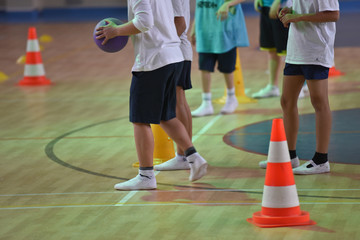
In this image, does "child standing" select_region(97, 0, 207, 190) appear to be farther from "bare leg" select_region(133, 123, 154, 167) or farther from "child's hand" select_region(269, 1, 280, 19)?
"child's hand" select_region(269, 1, 280, 19)

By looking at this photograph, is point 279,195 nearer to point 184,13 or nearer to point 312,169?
point 312,169

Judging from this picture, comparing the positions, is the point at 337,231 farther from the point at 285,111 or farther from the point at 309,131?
the point at 309,131

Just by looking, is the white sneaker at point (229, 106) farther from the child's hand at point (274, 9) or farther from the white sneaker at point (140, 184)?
the white sneaker at point (140, 184)

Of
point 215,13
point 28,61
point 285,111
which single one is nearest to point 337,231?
point 285,111

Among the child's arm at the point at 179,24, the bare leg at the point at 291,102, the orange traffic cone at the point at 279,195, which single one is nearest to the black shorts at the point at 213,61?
the child's arm at the point at 179,24

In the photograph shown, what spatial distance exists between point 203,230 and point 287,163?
2.17 feet

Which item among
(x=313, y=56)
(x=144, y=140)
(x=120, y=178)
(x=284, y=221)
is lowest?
(x=120, y=178)

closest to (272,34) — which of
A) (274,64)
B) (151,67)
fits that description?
(274,64)

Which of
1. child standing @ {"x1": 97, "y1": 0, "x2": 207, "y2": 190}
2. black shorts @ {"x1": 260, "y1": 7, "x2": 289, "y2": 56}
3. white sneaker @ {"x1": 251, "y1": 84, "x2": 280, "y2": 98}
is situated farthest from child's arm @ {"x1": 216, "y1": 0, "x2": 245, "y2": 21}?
child standing @ {"x1": 97, "y1": 0, "x2": 207, "y2": 190}

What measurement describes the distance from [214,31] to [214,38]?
8cm

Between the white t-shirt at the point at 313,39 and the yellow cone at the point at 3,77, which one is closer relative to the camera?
the white t-shirt at the point at 313,39

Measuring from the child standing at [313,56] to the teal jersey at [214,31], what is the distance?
8.49ft

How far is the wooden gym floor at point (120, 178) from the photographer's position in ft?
14.7

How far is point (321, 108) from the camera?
554cm
